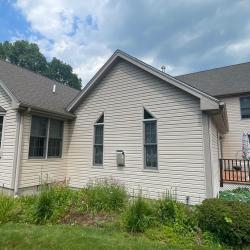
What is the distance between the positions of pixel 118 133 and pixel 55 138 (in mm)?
3205

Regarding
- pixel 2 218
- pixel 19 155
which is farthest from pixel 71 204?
pixel 19 155

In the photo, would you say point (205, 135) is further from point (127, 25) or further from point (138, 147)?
point (127, 25)

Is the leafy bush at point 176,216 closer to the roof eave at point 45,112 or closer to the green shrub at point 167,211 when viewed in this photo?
the green shrub at point 167,211

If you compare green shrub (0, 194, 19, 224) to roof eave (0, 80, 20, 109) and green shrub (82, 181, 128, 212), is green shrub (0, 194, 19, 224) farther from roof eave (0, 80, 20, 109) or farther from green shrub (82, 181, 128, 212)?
roof eave (0, 80, 20, 109)

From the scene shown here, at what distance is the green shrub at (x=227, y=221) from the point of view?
16.6 ft

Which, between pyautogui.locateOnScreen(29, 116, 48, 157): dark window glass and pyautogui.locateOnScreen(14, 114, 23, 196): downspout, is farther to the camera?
pyautogui.locateOnScreen(29, 116, 48, 157): dark window glass

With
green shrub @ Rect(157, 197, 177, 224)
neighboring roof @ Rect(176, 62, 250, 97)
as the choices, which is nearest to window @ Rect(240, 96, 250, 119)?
neighboring roof @ Rect(176, 62, 250, 97)

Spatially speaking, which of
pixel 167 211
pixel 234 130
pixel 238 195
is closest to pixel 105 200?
pixel 167 211

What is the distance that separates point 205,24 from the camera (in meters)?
11.8

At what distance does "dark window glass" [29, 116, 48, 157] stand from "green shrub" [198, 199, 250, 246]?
281 inches

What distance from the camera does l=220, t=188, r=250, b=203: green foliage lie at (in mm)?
8734

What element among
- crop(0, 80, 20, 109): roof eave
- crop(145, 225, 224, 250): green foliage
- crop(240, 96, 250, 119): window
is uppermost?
crop(240, 96, 250, 119): window

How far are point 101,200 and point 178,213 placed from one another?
7.94ft

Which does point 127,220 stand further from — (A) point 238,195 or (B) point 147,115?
(A) point 238,195
